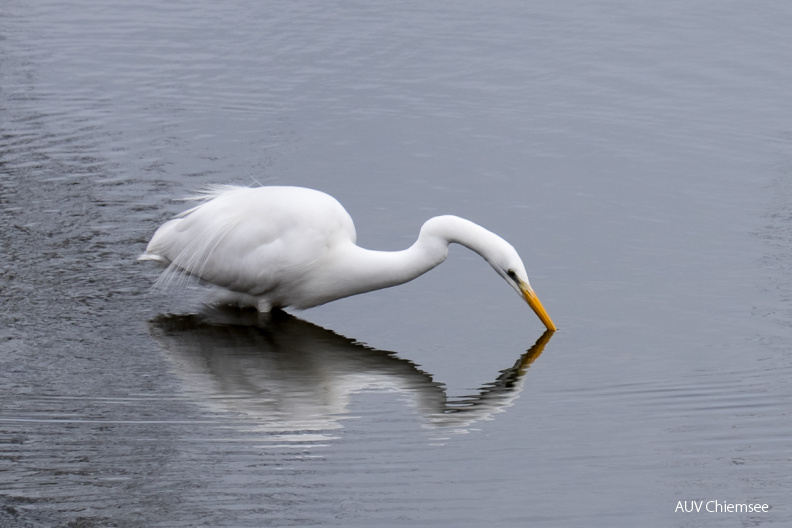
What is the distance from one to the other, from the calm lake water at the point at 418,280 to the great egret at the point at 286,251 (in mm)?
232

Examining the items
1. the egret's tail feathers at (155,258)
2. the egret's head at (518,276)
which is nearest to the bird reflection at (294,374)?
the egret's head at (518,276)

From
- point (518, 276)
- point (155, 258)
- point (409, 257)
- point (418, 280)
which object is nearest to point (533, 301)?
point (518, 276)

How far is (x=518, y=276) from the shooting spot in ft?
21.2

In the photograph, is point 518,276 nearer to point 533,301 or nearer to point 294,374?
point 533,301

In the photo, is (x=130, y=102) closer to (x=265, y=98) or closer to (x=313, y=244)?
(x=265, y=98)

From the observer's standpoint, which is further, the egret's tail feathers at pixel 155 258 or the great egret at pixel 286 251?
the egret's tail feathers at pixel 155 258

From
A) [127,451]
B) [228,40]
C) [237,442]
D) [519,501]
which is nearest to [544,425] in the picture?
[519,501]

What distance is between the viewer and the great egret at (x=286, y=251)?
6.74 metres

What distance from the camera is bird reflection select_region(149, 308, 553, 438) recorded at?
225 inches

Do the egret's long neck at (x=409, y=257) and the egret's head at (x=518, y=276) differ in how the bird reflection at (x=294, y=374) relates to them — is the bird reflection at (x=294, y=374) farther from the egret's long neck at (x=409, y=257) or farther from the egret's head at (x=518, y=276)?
the egret's long neck at (x=409, y=257)

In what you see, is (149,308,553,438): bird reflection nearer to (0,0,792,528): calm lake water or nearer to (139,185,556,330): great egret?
(0,0,792,528): calm lake water

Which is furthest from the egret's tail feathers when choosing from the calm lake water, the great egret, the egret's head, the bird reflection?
the egret's head

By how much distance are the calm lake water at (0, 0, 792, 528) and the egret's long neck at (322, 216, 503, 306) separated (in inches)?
9.1

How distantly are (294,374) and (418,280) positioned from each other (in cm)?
139
